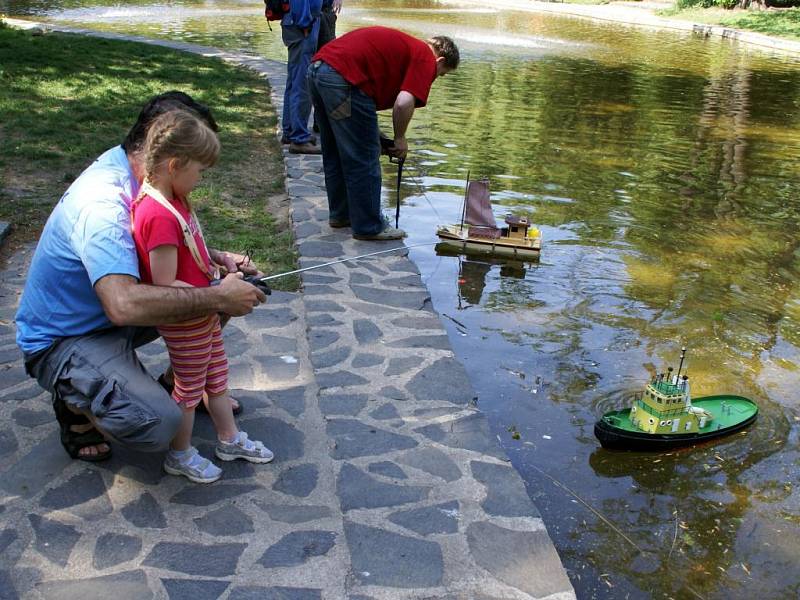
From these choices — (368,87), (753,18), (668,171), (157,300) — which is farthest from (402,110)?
(753,18)

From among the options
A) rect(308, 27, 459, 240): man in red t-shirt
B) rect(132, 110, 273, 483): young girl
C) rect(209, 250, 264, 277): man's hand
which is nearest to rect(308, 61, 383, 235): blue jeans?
rect(308, 27, 459, 240): man in red t-shirt

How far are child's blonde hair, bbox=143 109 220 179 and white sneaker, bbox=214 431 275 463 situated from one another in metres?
1.08

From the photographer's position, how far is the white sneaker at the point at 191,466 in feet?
10.1

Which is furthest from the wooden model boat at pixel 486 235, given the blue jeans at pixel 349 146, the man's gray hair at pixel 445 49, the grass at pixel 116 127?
the grass at pixel 116 127

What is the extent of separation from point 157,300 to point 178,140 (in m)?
0.52

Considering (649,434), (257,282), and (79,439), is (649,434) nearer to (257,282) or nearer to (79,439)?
(257,282)

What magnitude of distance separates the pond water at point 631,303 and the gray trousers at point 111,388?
1658 mm

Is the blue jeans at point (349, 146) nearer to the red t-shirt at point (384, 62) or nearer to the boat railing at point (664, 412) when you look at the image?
the red t-shirt at point (384, 62)

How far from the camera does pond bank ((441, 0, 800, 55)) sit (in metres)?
22.7

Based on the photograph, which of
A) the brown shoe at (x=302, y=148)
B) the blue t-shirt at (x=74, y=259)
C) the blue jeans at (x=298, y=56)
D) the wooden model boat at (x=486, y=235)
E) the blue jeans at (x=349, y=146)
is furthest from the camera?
the brown shoe at (x=302, y=148)

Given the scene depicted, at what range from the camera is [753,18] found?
26.7 m

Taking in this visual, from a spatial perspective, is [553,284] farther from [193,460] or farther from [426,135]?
[426,135]

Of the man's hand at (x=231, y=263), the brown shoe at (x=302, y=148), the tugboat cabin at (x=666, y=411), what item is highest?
the man's hand at (x=231, y=263)

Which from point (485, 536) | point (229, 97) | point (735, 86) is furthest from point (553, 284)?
point (735, 86)
